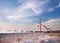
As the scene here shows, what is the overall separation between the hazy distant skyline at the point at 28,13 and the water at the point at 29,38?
0.13 metres

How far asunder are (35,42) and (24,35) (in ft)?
0.79

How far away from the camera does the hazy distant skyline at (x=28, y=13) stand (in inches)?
86.0

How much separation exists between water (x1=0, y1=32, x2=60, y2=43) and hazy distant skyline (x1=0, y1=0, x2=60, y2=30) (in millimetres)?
127

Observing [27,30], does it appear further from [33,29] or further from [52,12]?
[52,12]

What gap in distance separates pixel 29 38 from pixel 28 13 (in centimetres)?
46

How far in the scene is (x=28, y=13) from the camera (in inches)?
89.0

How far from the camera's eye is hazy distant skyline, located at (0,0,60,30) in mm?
2186

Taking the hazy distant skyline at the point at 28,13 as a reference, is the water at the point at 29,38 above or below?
below

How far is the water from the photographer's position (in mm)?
2205

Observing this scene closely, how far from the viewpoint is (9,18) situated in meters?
2.19

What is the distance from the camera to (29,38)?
2299mm

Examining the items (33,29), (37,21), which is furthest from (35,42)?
(37,21)

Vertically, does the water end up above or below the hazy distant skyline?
below

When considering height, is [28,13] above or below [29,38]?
above
